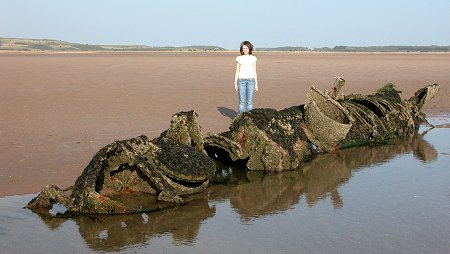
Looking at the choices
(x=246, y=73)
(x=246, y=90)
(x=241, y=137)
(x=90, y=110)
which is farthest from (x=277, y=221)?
(x=90, y=110)

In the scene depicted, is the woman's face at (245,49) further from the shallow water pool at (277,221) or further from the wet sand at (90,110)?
the shallow water pool at (277,221)

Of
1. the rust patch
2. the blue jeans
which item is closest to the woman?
the blue jeans

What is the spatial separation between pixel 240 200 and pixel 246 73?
15.6 feet

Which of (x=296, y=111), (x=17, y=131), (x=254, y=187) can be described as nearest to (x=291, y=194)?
(x=254, y=187)

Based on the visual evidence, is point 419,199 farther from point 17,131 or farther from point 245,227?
point 17,131

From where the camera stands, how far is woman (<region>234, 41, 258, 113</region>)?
10.6 m

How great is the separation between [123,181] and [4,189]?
148 cm

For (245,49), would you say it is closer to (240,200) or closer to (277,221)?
(240,200)

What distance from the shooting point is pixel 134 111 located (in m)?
14.8

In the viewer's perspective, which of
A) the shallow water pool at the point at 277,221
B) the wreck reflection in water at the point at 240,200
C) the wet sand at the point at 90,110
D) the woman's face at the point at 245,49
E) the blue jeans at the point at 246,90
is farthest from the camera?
the blue jeans at the point at 246,90

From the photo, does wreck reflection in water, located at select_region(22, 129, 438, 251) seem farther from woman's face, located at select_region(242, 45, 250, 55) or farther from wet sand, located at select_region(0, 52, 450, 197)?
woman's face, located at select_region(242, 45, 250, 55)

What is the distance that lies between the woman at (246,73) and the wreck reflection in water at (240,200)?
2423mm

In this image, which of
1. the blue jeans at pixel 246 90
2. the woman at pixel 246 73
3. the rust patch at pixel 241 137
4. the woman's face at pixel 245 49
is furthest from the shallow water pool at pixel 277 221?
the woman's face at pixel 245 49

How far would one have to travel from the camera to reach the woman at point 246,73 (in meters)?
10.6
